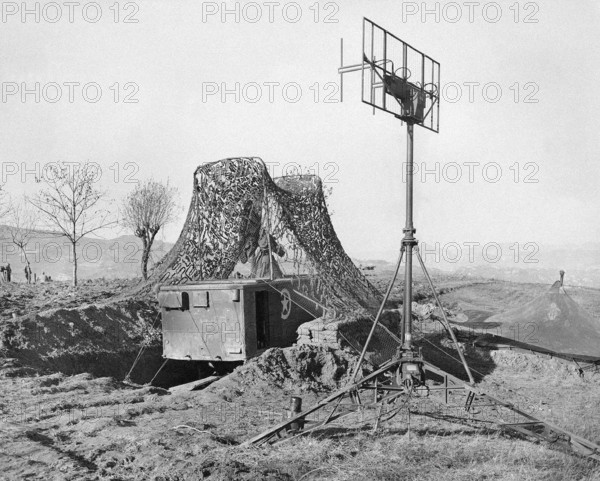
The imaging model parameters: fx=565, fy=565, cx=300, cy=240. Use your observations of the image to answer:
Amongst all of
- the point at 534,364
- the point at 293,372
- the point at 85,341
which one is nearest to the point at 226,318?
the point at 293,372

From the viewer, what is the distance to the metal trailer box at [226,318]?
509 inches

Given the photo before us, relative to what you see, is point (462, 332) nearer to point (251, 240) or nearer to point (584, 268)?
point (251, 240)

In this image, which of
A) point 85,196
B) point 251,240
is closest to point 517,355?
point 251,240

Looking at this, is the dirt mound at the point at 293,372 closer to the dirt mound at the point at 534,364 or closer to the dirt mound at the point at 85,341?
the dirt mound at the point at 85,341

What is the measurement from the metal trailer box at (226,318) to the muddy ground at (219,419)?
4.46 ft

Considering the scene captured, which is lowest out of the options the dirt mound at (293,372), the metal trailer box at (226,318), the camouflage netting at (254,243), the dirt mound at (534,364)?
the dirt mound at (534,364)

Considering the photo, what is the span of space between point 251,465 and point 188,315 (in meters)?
7.66

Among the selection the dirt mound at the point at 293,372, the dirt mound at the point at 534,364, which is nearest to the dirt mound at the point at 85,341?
the dirt mound at the point at 293,372

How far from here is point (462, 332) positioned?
16.8m

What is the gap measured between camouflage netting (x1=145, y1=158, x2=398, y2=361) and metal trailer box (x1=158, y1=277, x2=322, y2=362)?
1.95 feet

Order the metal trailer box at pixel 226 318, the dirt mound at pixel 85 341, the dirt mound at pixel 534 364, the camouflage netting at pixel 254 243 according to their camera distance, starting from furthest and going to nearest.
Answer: the camouflage netting at pixel 254 243 → the dirt mound at pixel 534 364 → the metal trailer box at pixel 226 318 → the dirt mound at pixel 85 341

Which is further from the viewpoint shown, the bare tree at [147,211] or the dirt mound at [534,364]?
the bare tree at [147,211]

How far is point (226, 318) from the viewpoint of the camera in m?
13.0

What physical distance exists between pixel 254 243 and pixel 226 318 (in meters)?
3.23
